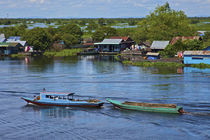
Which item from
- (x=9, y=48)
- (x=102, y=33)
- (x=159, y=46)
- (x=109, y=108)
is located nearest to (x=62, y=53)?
(x=9, y=48)

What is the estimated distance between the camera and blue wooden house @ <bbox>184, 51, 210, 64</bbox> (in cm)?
6619

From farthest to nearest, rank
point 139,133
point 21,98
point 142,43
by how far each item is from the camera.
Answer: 1. point 142,43
2. point 21,98
3. point 139,133

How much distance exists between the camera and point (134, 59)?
→ 258ft

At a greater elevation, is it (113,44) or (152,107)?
(113,44)

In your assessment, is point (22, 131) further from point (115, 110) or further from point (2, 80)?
point (2, 80)

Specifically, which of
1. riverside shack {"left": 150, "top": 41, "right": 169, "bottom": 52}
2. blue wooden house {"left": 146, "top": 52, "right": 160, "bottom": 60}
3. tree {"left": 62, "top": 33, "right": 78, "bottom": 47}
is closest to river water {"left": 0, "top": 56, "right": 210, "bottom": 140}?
blue wooden house {"left": 146, "top": 52, "right": 160, "bottom": 60}

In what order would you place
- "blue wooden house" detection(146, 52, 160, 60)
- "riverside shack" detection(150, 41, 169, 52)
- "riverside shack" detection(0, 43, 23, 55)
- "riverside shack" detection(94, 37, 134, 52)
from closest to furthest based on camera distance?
"blue wooden house" detection(146, 52, 160, 60)
"riverside shack" detection(150, 41, 169, 52)
"riverside shack" detection(94, 37, 134, 52)
"riverside shack" detection(0, 43, 23, 55)

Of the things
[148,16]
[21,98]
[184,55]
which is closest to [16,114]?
[21,98]

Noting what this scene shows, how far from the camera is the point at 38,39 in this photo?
10544 cm

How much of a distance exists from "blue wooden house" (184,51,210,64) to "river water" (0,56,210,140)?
599cm

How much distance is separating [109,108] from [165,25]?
236ft

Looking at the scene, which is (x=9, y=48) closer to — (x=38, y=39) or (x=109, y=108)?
(x=38, y=39)

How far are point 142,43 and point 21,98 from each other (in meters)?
65.5

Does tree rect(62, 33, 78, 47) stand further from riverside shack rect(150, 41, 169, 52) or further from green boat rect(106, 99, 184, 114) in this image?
green boat rect(106, 99, 184, 114)
